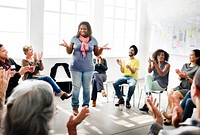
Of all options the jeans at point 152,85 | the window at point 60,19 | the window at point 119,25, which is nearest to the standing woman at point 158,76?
the jeans at point 152,85

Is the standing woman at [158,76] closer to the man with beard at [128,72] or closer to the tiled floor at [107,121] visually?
the man with beard at [128,72]

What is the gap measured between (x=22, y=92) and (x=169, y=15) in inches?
254

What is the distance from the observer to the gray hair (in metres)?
1.14

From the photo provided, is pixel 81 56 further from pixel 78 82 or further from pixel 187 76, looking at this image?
pixel 187 76

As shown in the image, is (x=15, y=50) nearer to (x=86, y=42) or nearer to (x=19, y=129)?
(x=86, y=42)

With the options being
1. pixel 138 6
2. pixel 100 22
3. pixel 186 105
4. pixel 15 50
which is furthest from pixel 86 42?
pixel 138 6

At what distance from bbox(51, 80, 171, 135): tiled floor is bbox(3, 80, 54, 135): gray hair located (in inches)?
88.3

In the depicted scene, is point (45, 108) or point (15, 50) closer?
point (45, 108)

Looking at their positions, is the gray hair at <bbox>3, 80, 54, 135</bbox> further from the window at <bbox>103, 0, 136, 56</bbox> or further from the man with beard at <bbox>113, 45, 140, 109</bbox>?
the window at <bbox>103, 0, 136, 56</bbox>

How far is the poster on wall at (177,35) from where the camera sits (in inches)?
249

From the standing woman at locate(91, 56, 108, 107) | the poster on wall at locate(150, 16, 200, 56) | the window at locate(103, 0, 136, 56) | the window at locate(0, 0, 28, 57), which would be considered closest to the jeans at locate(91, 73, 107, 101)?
the standing woman at locate(91, 56, 108, 107)

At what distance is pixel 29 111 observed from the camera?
114cm

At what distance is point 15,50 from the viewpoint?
6035mm

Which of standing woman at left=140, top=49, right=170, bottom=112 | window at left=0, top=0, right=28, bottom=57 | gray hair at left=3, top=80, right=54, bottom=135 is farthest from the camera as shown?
window at left=0, top=0, right=28, bottom=57
